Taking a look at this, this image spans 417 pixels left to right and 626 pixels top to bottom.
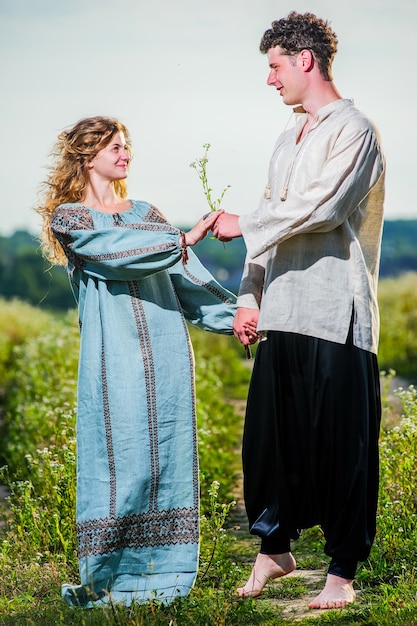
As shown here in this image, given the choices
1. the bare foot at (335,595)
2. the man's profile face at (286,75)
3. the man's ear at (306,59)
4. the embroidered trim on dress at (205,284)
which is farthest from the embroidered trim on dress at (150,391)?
the man's ear at (306,59)

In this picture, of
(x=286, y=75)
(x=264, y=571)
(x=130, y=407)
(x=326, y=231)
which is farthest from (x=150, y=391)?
(x=286, y=75)

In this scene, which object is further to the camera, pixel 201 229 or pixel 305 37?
pixel 201 229

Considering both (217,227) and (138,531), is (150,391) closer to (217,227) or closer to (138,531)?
(138,531)

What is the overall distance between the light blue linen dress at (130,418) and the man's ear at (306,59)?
30.5 inches

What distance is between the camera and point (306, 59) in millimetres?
3600

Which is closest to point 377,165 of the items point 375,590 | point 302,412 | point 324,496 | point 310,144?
point 310,144

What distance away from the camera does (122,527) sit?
3.76 metres

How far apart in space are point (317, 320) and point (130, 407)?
0.78m

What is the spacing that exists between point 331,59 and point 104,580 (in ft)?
6.84

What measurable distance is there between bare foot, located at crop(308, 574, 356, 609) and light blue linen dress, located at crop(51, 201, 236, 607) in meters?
0.50

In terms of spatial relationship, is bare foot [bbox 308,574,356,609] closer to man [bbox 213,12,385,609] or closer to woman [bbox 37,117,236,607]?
man [bbox 213,12,385,609]

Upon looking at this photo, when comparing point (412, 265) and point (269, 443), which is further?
point (412, 265)

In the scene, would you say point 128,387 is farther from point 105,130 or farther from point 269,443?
point 105,130

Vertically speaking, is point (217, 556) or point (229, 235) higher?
point (229, 235)
